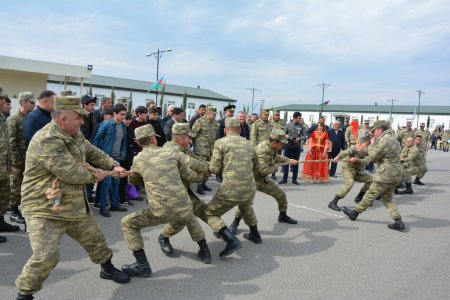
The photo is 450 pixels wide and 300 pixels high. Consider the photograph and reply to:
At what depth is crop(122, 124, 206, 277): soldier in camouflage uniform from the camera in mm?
3738

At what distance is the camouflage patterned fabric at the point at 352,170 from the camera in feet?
23.0

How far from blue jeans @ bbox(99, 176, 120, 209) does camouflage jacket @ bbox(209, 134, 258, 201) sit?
2.32 meters

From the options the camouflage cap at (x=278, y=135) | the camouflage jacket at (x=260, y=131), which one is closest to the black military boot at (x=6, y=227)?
the camouflage cap at (x=278, y=135)

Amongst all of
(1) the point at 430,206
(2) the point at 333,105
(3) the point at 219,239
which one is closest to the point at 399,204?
(1) the point at 430,206

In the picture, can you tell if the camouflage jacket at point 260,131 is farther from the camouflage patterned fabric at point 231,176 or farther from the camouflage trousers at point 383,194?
the camouflage patterned fabric at point 231,176

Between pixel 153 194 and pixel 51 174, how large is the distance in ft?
3.57

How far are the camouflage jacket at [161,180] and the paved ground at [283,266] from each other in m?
0.77

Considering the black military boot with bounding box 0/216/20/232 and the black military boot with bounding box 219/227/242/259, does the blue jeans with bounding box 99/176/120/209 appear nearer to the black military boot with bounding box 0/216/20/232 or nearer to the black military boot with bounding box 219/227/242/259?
the black military boot with bounding box 0/216/20/232

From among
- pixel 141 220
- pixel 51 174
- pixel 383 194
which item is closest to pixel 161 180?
pixel 141 220

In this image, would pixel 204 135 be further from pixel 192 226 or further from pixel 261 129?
pixel 192 226

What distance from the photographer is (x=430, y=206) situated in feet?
26.1

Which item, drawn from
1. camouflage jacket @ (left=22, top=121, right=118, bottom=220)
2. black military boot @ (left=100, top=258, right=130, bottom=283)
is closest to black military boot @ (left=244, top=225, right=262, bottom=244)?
black military boot @ (left=100, top=258, right=130, bottom=283)

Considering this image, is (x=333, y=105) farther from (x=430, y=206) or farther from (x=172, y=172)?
(x=172, y=172)

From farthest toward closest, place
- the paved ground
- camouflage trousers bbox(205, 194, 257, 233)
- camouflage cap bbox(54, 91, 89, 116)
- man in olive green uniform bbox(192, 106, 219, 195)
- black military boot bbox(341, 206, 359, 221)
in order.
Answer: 1. man in olive green uniform bbox(192, 106, 219, 195)
2. black military boot bbox(341, 206, 359, 221)
3. camouflage trousers bbox(205, 194, 257, 233)
4. the paved ground
5. camouflage cap bbox(54, 91, 89, 116)
